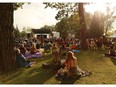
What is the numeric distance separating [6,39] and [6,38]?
0.05 metres

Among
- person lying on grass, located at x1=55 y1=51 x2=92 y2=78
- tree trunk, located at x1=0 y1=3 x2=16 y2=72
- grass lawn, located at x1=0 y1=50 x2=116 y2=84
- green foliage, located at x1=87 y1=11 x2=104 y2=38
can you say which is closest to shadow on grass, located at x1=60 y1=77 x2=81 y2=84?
grass lawn, located at x1=0 y1=50 x2=116 y2=84

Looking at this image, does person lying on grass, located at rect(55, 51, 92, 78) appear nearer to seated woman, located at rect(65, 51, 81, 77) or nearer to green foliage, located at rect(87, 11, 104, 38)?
seated woman, located at rect(65, 51, 81, 77)

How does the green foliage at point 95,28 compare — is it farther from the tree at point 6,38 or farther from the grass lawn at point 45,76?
the tree at point 6,38

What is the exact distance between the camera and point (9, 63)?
1337 centimetres

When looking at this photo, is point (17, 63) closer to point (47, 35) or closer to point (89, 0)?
point (89, 0)

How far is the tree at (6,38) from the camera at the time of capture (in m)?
12.9

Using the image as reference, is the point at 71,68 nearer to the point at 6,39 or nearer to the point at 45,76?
the point at 45,76

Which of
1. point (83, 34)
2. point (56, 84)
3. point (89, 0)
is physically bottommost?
point (56, 84)

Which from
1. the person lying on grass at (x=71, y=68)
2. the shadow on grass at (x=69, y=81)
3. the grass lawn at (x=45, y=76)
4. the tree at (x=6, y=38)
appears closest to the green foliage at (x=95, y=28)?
the grass lawn at (x=45, y=76)

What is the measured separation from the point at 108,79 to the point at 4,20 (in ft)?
19.5

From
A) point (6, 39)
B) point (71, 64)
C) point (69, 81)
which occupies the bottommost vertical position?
point (69, 81)

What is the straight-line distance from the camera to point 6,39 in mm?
13156

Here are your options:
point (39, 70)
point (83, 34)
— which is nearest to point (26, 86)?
point (39, 70)

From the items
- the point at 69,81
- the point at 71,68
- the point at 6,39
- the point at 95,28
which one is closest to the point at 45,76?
the point at 71,68
